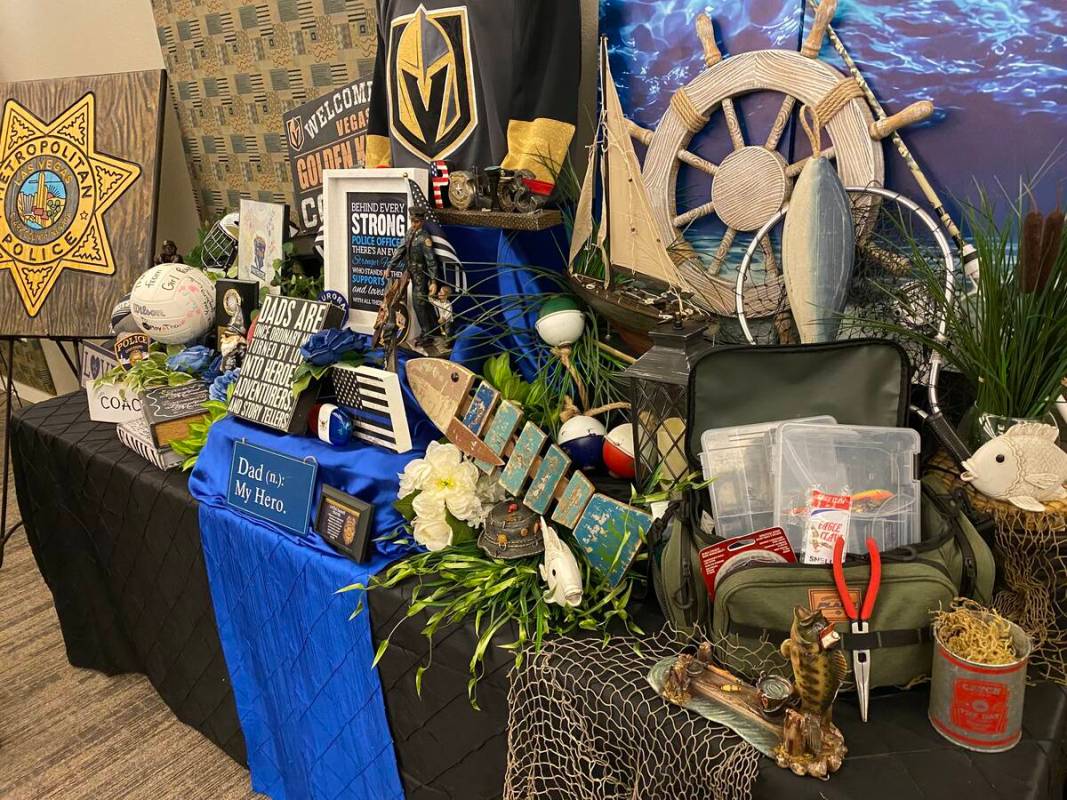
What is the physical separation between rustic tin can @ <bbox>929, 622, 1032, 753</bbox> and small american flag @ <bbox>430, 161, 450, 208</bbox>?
103 centimetres

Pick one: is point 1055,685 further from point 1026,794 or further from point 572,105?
point 572,105

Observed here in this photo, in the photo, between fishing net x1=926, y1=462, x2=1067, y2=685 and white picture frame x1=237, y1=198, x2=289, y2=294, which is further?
white picture frame x1=237, y1=198, x2=289, y2=294

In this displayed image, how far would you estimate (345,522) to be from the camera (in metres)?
1.29

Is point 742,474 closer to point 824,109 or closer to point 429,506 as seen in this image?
point 429,506

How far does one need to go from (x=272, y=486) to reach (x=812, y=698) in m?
1.00

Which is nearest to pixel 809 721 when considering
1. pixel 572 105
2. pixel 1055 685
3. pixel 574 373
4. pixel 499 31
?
pixel 1055 685

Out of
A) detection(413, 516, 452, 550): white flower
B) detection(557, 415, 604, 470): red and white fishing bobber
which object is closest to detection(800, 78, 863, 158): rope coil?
detection(557, 415, 604, 470): red and white fishing bobber

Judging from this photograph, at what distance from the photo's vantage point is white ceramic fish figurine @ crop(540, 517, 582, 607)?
3.41ft

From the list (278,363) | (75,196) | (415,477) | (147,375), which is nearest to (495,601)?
(415,477)

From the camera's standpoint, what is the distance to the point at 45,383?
3984 millimetres

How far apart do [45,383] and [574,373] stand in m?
3.72

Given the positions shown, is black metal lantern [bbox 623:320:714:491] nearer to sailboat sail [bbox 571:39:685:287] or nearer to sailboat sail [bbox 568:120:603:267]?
sailboat sail [bbox 571:39:685:287]

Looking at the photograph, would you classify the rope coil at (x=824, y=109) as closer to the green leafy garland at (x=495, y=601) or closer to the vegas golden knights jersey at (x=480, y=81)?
the vegas golden knights jersey at (x=480, y=81)

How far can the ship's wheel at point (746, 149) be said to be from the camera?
1154 millimetres
